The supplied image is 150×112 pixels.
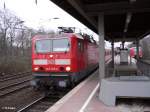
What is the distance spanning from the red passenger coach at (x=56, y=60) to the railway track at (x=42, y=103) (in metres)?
0.65

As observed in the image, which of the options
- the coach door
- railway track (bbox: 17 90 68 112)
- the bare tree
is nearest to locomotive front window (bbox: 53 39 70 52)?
the coach door

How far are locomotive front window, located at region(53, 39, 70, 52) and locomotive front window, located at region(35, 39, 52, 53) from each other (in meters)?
0.28

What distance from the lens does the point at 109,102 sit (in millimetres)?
9453

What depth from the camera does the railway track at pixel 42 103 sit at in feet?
35.1

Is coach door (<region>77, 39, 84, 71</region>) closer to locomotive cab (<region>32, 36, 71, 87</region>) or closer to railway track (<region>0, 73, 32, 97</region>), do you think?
locomotive cab (<region>32, 36, 71, 87</region>)

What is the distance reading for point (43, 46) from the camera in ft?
45.9

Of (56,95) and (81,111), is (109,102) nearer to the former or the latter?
(81,111)

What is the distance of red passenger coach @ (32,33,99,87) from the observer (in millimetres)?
13281

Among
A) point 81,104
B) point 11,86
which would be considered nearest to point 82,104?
point 81,104

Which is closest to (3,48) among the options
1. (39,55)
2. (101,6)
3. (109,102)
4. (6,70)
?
(6,70)

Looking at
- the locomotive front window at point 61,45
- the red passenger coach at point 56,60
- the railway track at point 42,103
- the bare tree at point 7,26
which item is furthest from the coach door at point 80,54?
the bare tree at point 7,26

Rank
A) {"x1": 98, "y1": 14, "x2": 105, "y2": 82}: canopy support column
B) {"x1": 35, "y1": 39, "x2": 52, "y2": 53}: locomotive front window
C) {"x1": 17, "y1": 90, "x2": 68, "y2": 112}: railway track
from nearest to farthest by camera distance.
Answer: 1. {"x1": 17, "y1": 90, "x2": 68, "y2": 112}: railway track
2. {"x1": 98, "y1": 14, "x2": 105, "y2": 82}: canopy support column
3. {"x1": 35, "y1": 39, "x2": 52, "y2": 53}: locomotive front window

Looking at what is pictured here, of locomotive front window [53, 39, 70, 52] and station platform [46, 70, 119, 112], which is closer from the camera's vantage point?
station platform [46, 70, 119, 112]

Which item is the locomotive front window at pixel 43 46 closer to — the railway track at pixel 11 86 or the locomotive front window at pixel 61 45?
the locomotive front window at pixel 61 45
